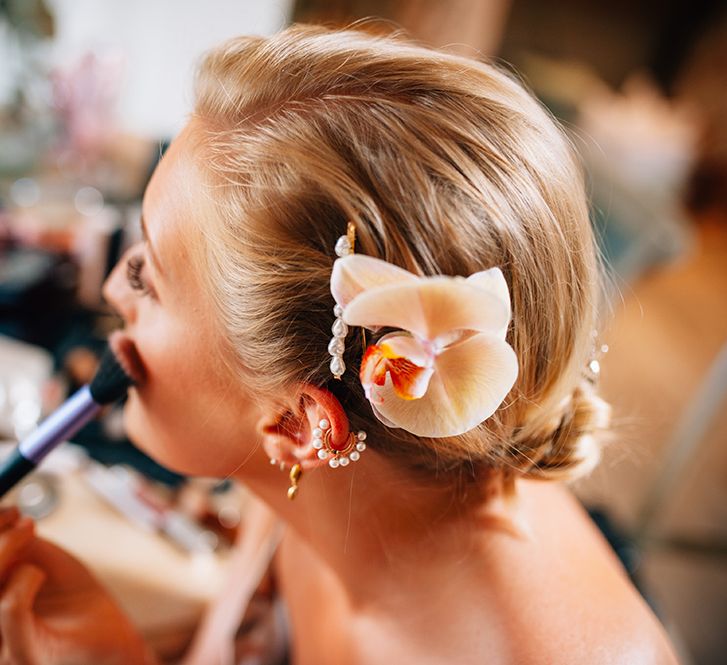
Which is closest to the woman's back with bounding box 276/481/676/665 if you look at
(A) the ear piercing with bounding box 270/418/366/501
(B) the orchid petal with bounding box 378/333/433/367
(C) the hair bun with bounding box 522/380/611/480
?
(C) the hair bun with bounding box 522/380/611/480

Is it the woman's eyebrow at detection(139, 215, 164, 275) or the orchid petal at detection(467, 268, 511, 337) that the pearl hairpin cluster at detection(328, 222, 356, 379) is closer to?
the orchid petal at detection(467, 268, 511, 337)

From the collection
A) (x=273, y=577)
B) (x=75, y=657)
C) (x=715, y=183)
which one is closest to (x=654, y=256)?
(x=273, y=577)

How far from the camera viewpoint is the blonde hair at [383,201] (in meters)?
0.51

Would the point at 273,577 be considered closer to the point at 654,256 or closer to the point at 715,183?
the point at 654,256

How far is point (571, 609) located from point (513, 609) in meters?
0.06

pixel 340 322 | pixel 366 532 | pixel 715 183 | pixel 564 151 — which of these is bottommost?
→ pixel 715 183

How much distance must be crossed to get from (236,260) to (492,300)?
0.77 feet

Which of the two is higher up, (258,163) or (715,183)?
(258,163)

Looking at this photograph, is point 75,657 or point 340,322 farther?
point 75,657

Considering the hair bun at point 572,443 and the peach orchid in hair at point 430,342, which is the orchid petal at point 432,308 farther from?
the hair bun at point 572,443

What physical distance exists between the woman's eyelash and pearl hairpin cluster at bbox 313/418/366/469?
0.77ft

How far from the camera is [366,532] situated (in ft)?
2.43

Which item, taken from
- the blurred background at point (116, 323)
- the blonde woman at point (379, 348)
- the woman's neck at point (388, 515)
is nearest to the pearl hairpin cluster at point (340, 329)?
the blonde woman at point (379, 348)

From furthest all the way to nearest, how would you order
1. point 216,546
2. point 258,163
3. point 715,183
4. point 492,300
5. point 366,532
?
point 715,183 → point 216,546 → point 366,532 → point 258,163 → point 492,300
